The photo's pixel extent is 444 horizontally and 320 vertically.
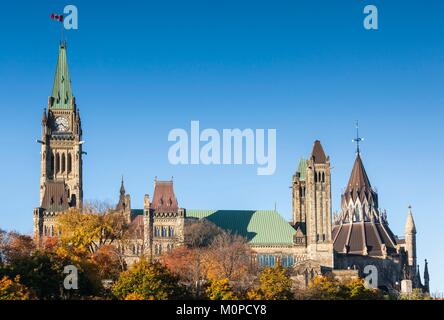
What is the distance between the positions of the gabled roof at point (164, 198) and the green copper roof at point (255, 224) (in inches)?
226

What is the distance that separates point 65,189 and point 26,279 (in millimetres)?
63572

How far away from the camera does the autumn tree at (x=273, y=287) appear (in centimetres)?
13325

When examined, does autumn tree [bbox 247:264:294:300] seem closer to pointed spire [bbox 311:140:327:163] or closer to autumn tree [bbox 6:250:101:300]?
autumn tree [bbox 6:250:101:300]

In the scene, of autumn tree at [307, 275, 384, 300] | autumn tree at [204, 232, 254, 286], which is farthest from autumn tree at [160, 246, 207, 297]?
autumn tree at [307, 275, 384, 300]

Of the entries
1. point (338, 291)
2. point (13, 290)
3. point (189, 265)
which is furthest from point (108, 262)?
point (13, 290)

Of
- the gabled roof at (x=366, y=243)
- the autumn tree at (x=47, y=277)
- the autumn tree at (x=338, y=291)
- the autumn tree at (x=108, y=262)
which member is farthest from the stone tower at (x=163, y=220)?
the autumn tree at (x=47, y=277)

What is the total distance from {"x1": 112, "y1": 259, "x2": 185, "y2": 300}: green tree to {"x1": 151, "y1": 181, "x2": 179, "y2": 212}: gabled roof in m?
51.2

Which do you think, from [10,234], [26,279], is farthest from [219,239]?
[26,279]

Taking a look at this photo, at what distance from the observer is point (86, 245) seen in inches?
6570

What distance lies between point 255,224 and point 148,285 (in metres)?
63.9

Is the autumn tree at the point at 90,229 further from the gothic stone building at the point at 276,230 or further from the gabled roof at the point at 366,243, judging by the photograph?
the gabled roof at the point at 366,243

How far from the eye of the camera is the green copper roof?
189 m
